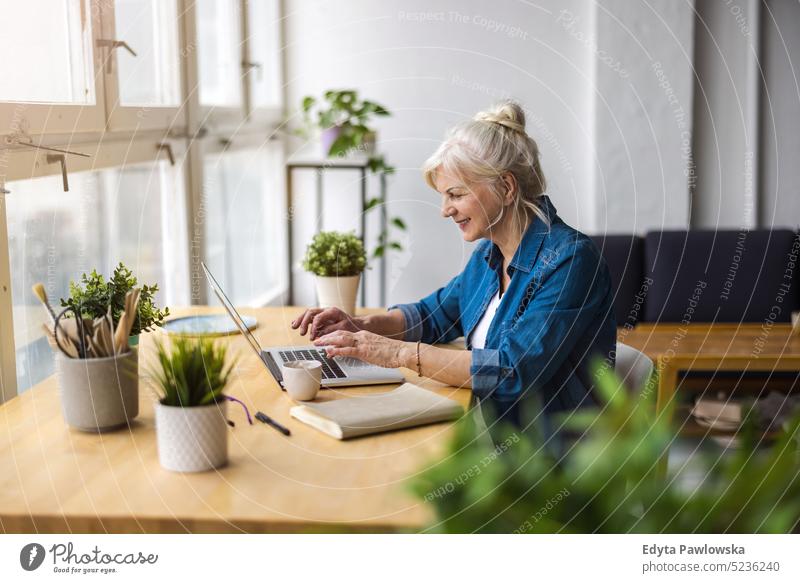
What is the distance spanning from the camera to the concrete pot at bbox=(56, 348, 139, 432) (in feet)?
3.51

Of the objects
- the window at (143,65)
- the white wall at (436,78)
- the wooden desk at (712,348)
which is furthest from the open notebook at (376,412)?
the white wall at (436,78)

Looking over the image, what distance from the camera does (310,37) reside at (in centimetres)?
343

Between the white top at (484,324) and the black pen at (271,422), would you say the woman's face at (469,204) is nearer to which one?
the white top at (484,324)

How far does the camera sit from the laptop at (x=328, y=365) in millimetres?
1352

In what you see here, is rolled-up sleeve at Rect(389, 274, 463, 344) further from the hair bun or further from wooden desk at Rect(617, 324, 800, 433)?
wooden desk at Rect(617, 324, 800, 433)

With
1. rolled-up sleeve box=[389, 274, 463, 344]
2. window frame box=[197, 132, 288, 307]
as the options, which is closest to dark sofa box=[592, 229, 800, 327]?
window frame box=[197, 132, 288, 307]

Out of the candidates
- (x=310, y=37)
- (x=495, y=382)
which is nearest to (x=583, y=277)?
(x=495, y=382)

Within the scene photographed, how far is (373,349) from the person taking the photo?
4.59 ft

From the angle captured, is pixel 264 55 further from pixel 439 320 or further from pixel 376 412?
pixel 376 412

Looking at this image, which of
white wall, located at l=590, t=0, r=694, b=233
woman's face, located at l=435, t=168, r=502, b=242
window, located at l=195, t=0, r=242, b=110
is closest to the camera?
woman's face, located at l=435, t=168, r=502, b=242

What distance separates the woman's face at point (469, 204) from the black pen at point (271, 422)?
0.51 metres

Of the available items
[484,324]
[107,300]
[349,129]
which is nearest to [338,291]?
[484,324]

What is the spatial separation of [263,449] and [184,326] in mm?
779

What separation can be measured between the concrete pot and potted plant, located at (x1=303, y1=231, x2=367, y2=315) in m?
0.88
